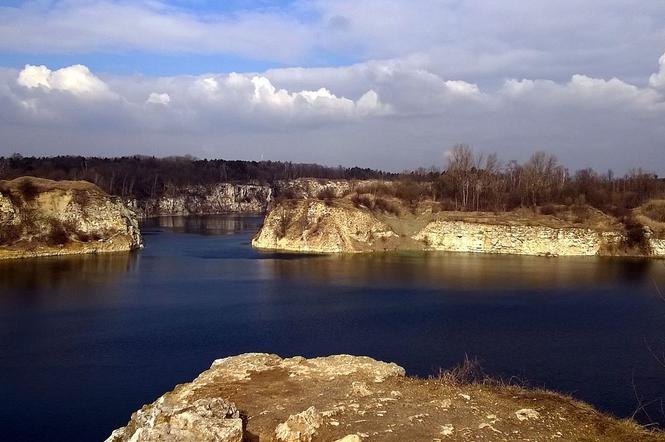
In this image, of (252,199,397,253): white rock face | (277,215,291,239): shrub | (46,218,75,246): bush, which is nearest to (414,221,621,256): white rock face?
(252,199,397,253): white rock face

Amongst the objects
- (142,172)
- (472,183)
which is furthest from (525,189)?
(142,172)

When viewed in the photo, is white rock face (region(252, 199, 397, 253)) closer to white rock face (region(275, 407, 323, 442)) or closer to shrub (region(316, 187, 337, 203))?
shrub (region(316, 187, 337, 203))

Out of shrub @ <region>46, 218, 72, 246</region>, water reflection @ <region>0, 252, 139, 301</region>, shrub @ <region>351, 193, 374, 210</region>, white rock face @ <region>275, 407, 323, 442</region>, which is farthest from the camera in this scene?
shrub @ <region>351, 193, 374, 210</region>

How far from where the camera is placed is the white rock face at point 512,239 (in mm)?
61812

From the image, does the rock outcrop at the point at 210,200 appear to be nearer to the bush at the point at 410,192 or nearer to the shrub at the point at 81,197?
the shrub at the point at 81,197

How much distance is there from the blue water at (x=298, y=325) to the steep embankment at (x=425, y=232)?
974cm

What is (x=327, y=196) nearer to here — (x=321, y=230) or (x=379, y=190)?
(x=379, y=190)

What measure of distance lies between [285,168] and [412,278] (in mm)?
142432

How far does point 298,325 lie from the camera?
28.3 meters

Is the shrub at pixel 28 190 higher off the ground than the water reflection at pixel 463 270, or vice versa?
the shrub at pixel 28 190

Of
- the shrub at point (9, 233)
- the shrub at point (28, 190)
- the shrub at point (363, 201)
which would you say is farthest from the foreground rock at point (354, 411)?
the shrub at point (28, 190)

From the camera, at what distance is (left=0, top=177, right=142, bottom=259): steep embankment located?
56.9 metres

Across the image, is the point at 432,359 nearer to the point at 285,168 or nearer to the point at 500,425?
the point at 500,425

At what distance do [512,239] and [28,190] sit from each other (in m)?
52.6
